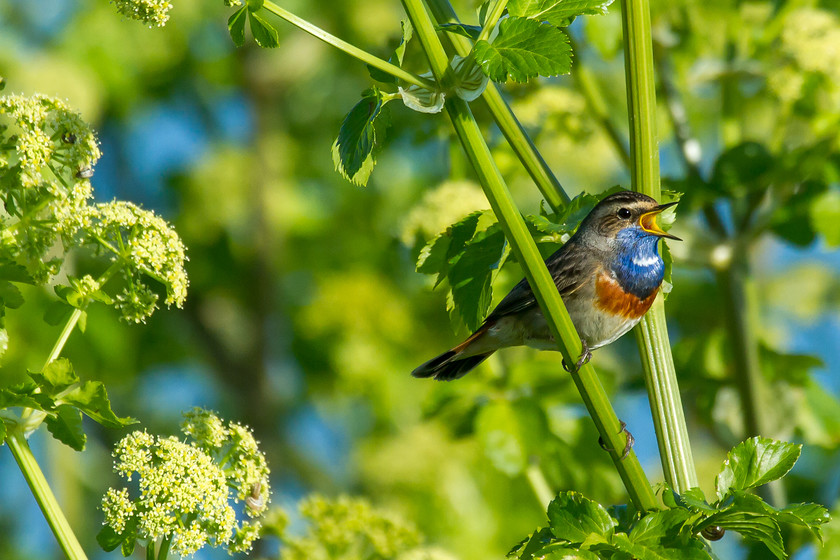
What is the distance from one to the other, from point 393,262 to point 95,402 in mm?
5053

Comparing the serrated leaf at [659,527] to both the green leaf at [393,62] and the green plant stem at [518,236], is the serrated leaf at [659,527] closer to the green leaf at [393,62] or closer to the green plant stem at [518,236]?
the green plant stem at [518,236]

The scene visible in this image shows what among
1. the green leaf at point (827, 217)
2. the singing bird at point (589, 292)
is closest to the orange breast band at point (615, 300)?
the singing bird at point (589, 292)

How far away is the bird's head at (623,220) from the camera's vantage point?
2662mm

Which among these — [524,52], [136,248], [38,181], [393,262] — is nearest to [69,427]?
[136,248]

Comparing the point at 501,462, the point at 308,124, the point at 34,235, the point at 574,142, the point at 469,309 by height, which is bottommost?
the point at 34,235

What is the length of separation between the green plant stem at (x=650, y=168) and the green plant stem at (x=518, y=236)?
1.12 feet

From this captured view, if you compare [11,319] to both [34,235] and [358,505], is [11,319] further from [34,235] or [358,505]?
[34,235]

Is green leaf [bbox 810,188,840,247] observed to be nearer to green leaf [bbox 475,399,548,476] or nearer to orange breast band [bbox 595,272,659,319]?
orange breast band [bbox 595,272,659,319]

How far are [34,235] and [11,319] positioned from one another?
3.62 meters

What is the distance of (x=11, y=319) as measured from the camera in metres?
5.51

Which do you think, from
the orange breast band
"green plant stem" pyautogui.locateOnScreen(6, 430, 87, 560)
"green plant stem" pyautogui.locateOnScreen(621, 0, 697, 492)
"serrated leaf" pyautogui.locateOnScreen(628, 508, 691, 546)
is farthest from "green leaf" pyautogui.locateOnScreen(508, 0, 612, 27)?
"green plant stem" pyautogui.locateOnScreen(6, 430, 87, 560)

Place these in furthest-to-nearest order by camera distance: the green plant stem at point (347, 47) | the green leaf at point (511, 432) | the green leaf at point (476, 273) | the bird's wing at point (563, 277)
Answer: the green leaf at point (511, 432)
the bird's wing at point (563, 277)
the green leaf at point (476, 273)
the green plant stem at point (347, 47)

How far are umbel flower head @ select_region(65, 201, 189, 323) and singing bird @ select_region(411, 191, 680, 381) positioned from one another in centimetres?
125

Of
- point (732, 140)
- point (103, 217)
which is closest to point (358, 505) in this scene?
point (103, 217)
